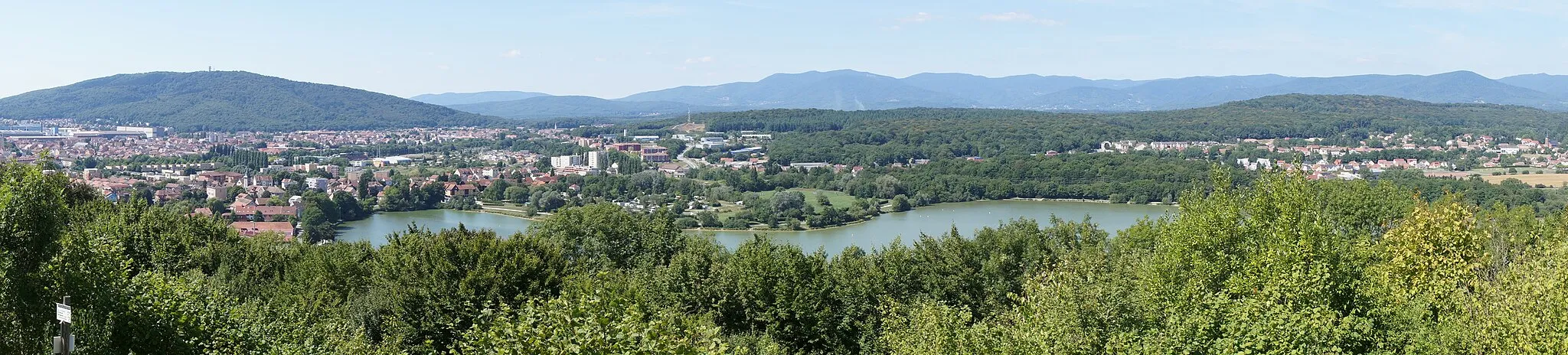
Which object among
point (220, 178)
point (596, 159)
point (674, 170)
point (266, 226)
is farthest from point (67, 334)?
point (596, 159)

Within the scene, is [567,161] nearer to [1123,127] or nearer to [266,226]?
[266,226]

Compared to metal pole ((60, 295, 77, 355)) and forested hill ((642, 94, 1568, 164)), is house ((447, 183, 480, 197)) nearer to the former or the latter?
forested hill ((642, 94, 1568, 164))

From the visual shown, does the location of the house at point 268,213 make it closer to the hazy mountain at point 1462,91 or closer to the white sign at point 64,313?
the white sign at point 64,313

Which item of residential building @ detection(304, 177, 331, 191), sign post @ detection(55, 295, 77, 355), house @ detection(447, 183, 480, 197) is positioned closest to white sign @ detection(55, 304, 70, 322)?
sign post @ detection(55, 295, 77, 355)

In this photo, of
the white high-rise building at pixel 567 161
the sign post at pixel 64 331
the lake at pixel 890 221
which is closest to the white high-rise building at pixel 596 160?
the white high-rise building at pixel 567 161

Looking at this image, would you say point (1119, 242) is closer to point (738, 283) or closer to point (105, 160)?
point (738, 283)

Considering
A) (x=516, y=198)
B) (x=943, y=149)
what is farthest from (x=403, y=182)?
(x=943, y=149)
